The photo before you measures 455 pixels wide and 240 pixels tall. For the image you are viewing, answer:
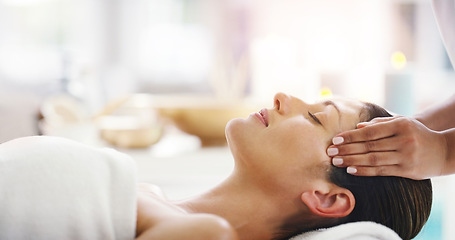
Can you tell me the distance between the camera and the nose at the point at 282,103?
1.15 metres

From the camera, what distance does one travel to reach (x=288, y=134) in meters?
1.11

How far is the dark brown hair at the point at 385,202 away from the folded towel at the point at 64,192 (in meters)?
0.39

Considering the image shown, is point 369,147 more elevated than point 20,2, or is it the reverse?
point 20,2

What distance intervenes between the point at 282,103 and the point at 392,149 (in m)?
0.26

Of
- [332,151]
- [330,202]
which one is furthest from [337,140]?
[330,202]

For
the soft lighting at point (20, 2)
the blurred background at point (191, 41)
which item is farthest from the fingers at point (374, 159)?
the soft lighting at point (20, 2)

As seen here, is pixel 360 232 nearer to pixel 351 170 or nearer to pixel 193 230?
pixel 351 170

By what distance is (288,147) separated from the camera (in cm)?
110

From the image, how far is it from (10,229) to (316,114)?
2.12ft

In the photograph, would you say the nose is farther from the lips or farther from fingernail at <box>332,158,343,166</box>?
fingernail at <box>332,158,343,166</box>

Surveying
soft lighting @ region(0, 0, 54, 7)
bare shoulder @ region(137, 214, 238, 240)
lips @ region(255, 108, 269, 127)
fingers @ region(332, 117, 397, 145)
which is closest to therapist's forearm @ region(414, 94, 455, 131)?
fingers @ region(332, 117, 397, 145)

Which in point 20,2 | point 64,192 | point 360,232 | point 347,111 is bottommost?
point 360,232

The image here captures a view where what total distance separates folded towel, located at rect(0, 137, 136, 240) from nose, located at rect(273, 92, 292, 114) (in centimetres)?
35

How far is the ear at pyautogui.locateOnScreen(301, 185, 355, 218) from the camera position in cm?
110
